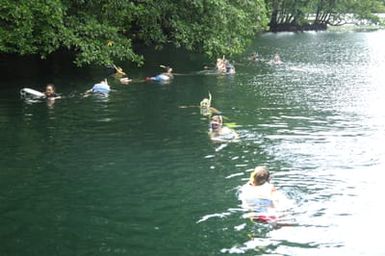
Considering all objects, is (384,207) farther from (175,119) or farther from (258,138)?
(175,119)

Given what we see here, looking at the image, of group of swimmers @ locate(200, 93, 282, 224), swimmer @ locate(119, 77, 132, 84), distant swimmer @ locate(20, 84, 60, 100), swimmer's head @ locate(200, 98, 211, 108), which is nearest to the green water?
group of swimmers @ locate(200, 93, 282, 224)

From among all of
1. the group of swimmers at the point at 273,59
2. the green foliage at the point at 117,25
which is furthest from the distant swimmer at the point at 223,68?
the group of swimmers at the point at 273,59

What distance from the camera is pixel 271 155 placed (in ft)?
60.2

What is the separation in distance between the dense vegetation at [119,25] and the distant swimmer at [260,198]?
19393mm

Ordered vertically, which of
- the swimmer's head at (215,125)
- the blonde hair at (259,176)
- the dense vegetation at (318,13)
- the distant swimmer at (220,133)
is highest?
the dense vegetation at (318,13)

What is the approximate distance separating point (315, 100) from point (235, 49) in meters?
11.5

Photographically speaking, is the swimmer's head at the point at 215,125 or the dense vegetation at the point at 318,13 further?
the dense vegetation at the point at 318,13

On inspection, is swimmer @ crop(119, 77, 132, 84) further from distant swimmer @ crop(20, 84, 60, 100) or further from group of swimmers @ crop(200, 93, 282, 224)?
group of swimmers @ crop(200, 93, 282, 224)

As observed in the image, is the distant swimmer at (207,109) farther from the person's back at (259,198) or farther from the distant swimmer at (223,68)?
the distant swimmer at (223,68)

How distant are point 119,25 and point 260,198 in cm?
2390

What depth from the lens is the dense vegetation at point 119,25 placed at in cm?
2991

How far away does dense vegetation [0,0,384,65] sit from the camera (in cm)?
2991

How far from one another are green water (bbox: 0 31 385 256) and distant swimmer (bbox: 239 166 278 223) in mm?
368

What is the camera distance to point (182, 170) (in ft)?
55.4
